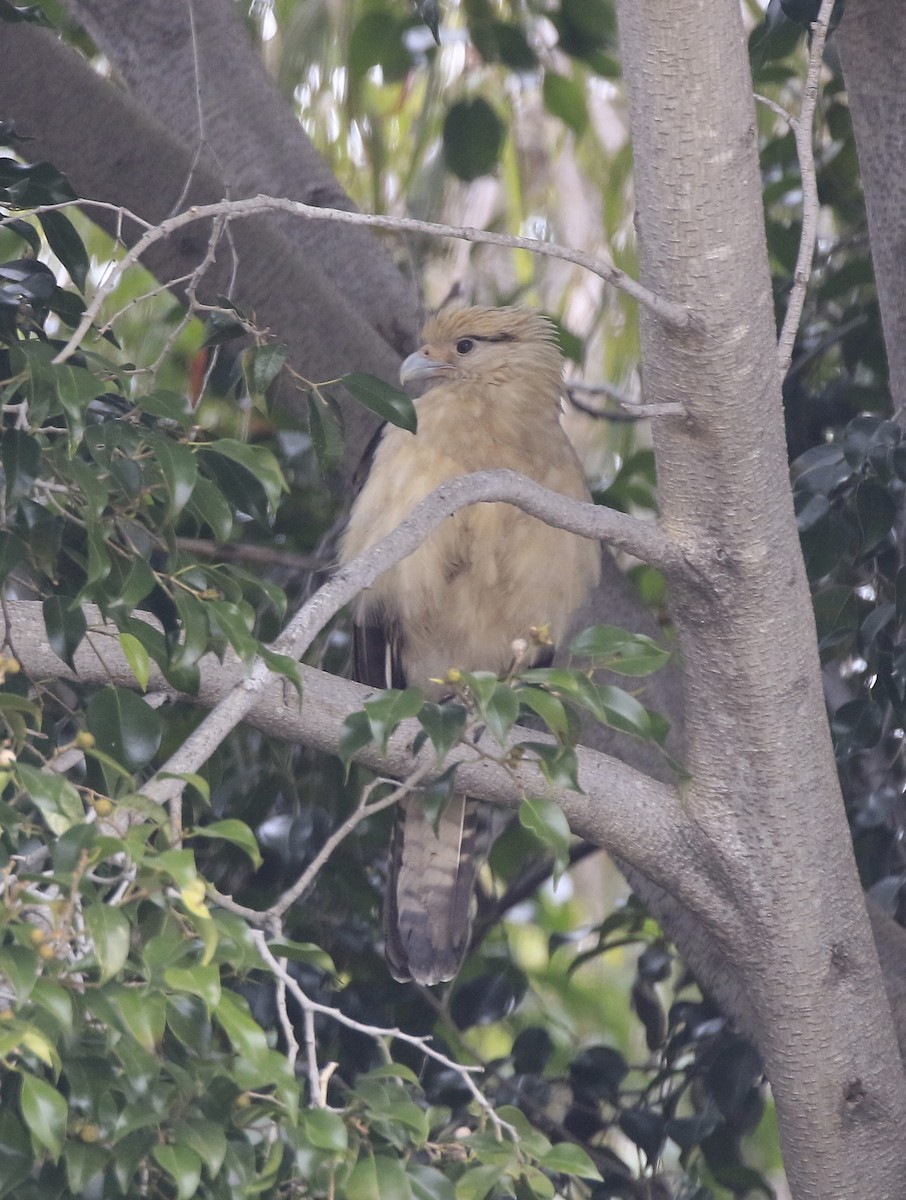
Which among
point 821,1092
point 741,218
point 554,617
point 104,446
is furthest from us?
point 554,617

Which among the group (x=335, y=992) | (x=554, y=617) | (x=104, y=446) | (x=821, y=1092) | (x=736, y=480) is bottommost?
(x=335, y=992)

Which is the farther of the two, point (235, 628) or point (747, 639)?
point (747, 639)

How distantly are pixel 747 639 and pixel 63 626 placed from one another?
3.29 ft

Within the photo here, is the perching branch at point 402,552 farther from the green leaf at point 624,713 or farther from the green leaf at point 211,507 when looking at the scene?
the green leaf at point 624,713

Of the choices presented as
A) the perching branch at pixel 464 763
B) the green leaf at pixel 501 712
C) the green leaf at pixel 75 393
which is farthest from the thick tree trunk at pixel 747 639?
the green leaf at pixel 75 393

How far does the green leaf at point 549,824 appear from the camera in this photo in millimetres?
1504

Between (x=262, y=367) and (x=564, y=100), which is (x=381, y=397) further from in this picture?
(x=564, y=100)

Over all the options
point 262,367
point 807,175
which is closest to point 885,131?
point 807,175

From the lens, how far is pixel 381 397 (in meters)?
1.94

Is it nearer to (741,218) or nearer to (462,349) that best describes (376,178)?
(462,349)

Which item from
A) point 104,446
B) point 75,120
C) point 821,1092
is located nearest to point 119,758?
point 104,446

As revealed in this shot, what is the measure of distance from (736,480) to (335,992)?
132 centimetres

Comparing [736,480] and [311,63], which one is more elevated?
[311,63]

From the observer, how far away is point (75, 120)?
2.92 m
